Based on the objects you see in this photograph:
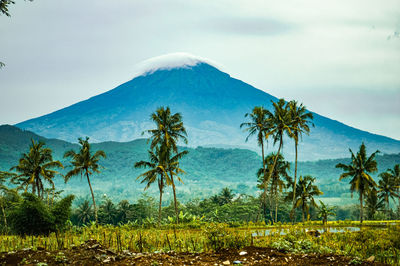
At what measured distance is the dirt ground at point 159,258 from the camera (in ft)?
33.3

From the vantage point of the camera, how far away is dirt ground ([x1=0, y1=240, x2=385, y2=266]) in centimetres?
1015

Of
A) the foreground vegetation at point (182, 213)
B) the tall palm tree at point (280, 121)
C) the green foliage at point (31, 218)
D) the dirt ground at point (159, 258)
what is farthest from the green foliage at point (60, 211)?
the tall palm tree at point (280, 121)

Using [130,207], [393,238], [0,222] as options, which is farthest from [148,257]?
[130,207]

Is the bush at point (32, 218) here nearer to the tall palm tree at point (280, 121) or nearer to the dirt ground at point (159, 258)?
the dirt ground at point (159, 258)

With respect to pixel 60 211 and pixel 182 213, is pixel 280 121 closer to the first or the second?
pixel 182 213

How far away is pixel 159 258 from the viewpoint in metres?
10.7

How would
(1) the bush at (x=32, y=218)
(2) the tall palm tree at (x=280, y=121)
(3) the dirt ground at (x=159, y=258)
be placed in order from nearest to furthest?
(3) the dirt ground at (x=159, y=258)
(1) the bush at (x=32, y=218)
(2) the tall palm tree at (x=280, y=121)

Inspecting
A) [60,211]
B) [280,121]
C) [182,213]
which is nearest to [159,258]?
[60,211]

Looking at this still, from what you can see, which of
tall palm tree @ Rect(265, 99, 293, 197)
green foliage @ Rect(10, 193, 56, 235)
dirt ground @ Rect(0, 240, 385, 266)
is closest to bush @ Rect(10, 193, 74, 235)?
green foliage @ Rect(10, 193, 56, 235)

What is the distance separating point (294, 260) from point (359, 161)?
3823 cm

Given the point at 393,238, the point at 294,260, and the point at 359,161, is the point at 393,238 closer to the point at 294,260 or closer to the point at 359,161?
the point at 294,260

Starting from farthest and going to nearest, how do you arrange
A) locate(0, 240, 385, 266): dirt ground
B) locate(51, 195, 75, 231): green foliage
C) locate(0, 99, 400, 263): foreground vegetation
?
locate(51, 195, 75, 231): green foliage
locate(0, 99, 400, 263): foreground vegetation
locate(0, 240, 385, 266): dirt ground

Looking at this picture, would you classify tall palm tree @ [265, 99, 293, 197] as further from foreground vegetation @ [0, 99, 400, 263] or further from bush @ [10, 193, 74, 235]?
bush @ [10, 193, 74, 235]

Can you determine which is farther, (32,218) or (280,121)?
(280,121)
